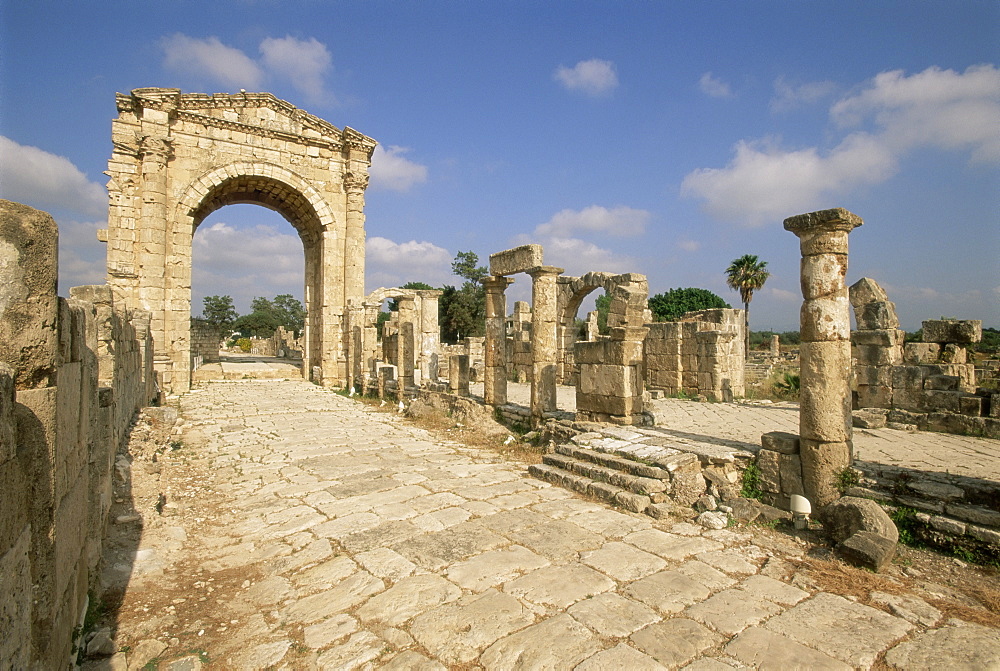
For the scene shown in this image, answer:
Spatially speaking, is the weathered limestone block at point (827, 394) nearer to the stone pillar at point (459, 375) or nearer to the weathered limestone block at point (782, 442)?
the weathered limestone block at point (782, 442)

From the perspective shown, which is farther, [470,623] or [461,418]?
[461,418]

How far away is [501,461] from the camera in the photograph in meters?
7.56

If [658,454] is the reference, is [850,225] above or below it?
above

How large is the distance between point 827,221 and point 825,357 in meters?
1.36

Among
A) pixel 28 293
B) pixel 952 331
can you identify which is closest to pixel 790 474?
pixel 28 293

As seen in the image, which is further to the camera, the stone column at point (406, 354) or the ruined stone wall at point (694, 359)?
the ruined stone wall at point (694, 359)

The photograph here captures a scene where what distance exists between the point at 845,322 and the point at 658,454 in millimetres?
2349

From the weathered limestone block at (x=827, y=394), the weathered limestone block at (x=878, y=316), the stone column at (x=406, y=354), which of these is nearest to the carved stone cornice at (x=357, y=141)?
the stone column at (x=406, y=354)

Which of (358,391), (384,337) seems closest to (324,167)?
(384,337)

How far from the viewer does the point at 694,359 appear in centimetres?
1434

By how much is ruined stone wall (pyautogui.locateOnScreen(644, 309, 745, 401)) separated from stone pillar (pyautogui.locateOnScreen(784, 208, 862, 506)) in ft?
28.3

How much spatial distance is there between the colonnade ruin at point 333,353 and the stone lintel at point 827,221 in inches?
0.8

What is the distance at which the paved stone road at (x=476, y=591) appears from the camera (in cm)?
298

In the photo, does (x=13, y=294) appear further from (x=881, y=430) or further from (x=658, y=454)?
(x=881, y=430)
